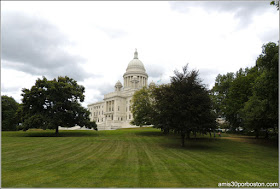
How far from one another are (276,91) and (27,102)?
38411 mm

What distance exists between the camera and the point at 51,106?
128ft

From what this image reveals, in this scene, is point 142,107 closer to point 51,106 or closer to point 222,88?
point 51,106

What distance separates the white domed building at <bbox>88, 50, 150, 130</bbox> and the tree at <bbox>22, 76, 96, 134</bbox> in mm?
41445

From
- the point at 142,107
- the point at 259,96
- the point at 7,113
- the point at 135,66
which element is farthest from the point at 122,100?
the point at 259,96

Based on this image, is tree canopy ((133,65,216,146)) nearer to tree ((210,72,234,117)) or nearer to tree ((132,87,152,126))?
tree ((132,87,152,126))

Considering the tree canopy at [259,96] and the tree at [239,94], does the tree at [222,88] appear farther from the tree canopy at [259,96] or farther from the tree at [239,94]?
the tree at [239,94]

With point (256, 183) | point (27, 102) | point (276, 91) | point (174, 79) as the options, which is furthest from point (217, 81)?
point (256, 183)

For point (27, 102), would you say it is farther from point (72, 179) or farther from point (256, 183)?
point (256, 183)

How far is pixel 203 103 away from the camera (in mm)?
22953

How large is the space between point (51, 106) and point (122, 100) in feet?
192

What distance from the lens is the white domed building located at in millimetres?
93750

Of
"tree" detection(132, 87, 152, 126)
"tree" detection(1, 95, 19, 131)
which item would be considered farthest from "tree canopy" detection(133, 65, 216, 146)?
"tree" detection(1, 95, 19, 131)

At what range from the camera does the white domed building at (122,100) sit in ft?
308

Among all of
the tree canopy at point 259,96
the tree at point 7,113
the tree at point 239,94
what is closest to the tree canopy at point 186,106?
the tree canopy at point 259,96
